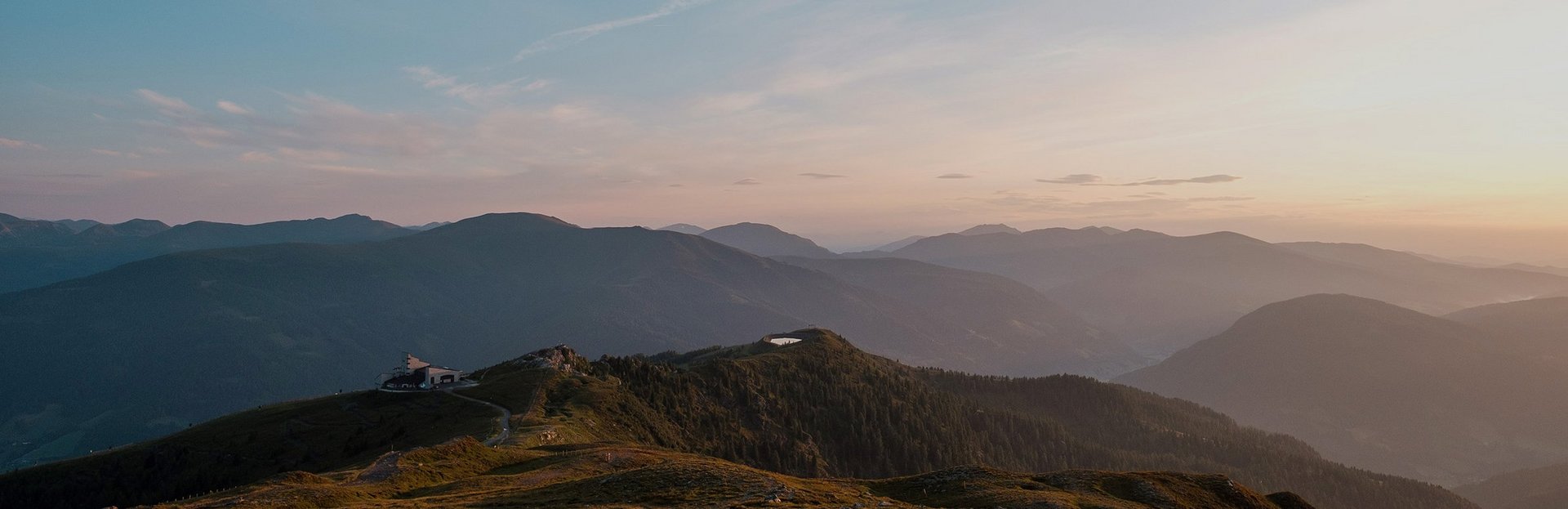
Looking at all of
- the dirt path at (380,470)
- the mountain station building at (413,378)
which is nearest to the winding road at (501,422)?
the mountain station building at (413,378)

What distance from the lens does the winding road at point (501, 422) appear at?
89.8 metres

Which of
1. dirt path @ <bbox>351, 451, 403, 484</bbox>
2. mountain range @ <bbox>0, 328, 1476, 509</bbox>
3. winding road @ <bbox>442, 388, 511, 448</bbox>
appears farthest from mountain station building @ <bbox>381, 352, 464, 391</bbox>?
dirt path @ <bbox>351, 451, 403, 484</bbox>

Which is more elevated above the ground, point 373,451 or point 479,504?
point 479,504

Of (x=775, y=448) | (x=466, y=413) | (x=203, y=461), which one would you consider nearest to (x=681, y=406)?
(x=775, y=448)

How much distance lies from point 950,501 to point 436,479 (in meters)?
45.0

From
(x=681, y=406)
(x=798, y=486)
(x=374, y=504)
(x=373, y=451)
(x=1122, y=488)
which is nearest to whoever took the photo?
(x=374, y=504)

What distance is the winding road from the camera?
294 feet

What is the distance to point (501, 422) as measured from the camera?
4092 inches

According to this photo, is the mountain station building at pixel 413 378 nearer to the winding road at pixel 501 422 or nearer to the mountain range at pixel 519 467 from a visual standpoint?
the winding road at pixel 501 422

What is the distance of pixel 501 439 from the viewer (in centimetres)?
9088

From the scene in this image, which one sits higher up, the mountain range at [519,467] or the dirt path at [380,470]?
the dirt path at [380,470]

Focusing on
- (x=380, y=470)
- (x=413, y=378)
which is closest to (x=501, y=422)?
(x=413, y=378)

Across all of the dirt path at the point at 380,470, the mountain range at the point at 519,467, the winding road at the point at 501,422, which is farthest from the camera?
the winding road at the point at 501,422

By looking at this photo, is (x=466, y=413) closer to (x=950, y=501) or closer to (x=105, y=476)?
(x=105, y=476)
